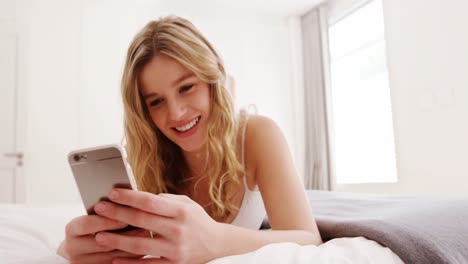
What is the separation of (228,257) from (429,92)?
10.8 feet

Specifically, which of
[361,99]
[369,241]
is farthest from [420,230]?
[361,99]

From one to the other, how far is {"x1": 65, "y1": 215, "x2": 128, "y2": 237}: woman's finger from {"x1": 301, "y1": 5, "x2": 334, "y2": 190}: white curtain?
4.27 m

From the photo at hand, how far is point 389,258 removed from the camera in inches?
29.4

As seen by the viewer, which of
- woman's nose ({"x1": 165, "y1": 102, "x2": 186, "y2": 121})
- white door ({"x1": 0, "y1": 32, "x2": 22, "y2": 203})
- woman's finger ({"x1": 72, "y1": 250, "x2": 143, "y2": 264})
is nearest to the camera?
woman's finger ({"x1": 72, "y1": 250, "x2": 143, "y2": 264})

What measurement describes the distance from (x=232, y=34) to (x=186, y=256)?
4859mm

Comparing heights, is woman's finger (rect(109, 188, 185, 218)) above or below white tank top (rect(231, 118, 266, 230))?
above

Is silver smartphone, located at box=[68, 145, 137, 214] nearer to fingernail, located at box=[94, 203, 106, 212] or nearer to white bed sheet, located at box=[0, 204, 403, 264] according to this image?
fingernail, located at box=[94, 203, 106, 212]

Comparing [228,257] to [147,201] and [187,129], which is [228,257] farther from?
[187,129]

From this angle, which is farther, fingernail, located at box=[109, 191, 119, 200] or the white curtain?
the white curtain

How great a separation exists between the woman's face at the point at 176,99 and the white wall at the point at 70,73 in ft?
9.79

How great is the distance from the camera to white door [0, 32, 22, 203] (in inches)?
158

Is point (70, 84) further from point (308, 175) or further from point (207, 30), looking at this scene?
point (308, 175)

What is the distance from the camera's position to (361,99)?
4.52 metres

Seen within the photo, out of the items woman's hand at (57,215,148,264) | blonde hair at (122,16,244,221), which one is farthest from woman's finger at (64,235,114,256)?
blonde hair at (122,16,244,221)
